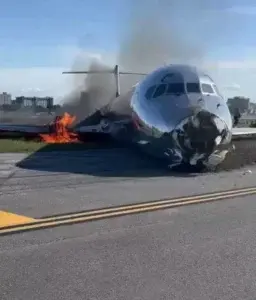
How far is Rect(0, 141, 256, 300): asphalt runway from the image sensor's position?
553 cm

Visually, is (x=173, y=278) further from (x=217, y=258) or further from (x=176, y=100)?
(x=176, y=100)

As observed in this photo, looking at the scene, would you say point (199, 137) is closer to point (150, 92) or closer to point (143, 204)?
point (150, 92)

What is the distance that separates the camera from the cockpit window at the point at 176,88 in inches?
680

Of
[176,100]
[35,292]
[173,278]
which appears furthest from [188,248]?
[176,100]

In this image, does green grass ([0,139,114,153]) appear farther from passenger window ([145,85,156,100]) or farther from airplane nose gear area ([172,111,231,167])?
airplane nose gear area ([172,111,231,167])

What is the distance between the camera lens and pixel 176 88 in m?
17.5

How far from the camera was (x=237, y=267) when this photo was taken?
20.7 feet

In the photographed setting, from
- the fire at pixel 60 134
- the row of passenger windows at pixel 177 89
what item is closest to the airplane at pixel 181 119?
the row of passenger windows at pixel 177 89

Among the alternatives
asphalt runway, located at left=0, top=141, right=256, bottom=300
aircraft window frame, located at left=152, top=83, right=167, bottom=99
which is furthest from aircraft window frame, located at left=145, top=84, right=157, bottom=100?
asphalt runway, located at left=0, top=141, right=256, bottom=300

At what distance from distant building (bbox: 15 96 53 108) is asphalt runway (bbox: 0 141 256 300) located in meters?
69.6

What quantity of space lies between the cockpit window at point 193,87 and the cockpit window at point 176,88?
18 centimetres

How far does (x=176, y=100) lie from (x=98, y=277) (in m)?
11.2

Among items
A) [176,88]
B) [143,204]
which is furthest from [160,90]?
[143,204]

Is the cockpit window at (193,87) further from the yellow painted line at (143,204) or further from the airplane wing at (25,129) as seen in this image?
the airplane wing at (25,129)
